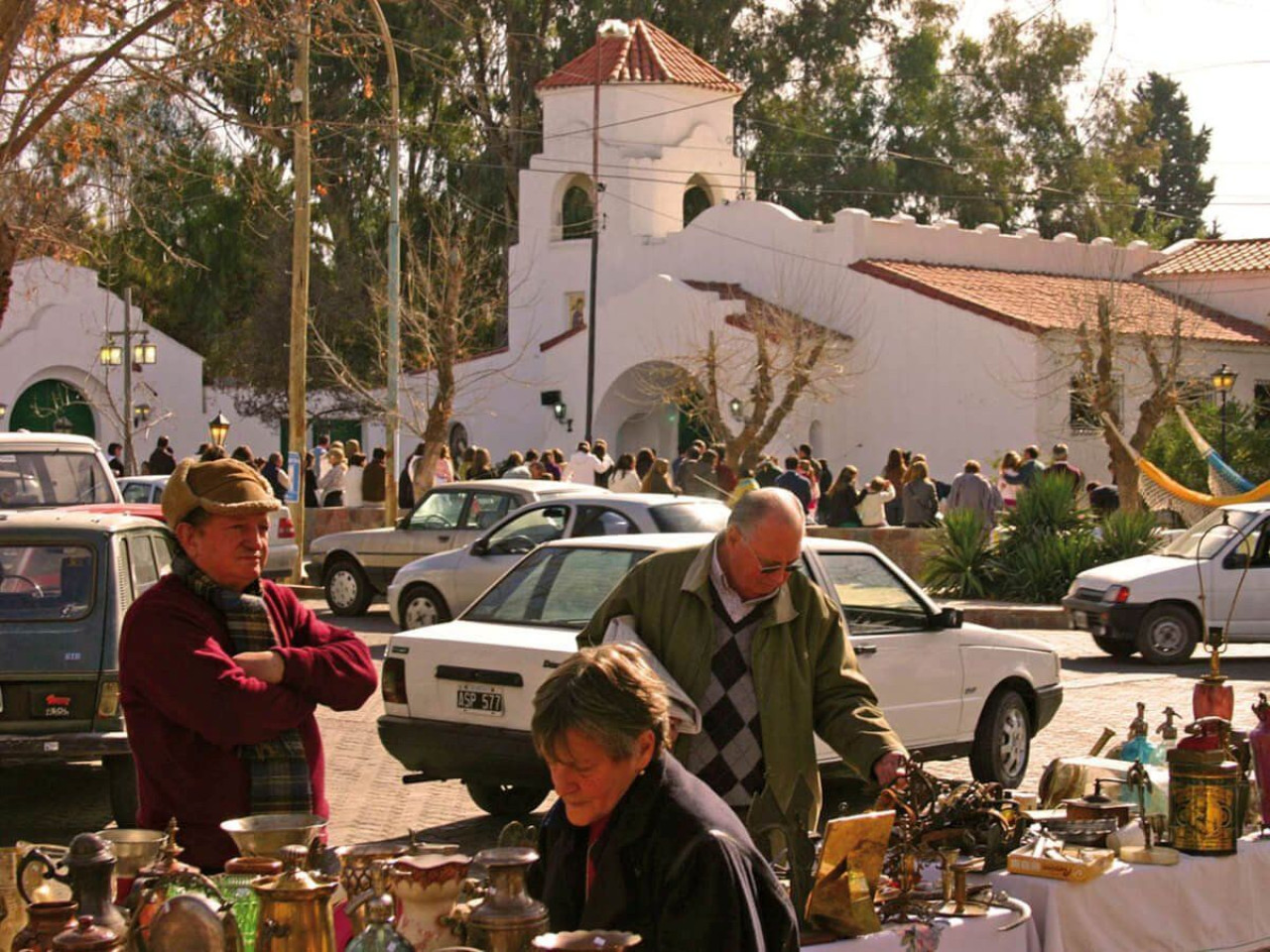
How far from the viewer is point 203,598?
4672mm

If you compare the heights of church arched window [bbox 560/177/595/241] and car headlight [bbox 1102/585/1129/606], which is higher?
church arched window [bbox 560/177/595/241]

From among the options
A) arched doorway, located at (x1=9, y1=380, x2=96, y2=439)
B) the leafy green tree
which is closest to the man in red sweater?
arched doorway, located at (x1=9, y1=380, x2=96, y2=439)

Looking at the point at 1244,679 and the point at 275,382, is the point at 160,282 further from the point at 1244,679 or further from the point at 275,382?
the point at 1244,679

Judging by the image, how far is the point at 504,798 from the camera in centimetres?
1043

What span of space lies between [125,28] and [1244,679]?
1113 cm

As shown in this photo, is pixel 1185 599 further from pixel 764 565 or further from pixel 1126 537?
pixel 764 565

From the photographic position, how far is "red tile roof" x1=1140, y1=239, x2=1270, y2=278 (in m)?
49.0

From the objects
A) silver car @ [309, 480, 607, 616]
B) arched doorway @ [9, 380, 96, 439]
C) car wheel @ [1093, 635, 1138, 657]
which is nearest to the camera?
car wheel @ [1093, 635, 1138, 657]

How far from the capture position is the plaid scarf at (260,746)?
15.3ft

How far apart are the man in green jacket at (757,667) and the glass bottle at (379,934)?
2.10 metres

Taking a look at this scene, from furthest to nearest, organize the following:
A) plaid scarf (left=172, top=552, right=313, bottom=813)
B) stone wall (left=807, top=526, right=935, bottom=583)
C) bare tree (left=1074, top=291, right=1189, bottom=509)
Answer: bare tree (left=1074, top=291, right=1189, bottom=509) < stone wall (left=807, top=526, right=935, bottom=583) < plaid scarf (left=172, top=552, right=313, bottom=813)

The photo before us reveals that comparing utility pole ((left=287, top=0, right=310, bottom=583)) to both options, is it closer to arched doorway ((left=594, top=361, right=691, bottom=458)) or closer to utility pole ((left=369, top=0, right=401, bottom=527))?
utility pole ((left=369, top=0, right=401, bottom=527))

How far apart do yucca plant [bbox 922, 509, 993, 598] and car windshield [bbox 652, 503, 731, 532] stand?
8665mm

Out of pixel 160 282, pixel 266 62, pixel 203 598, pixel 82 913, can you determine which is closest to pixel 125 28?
pixel 266 62
